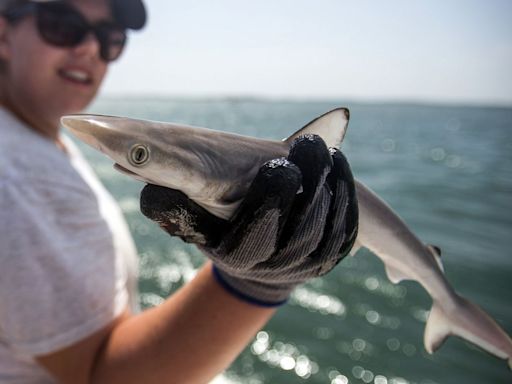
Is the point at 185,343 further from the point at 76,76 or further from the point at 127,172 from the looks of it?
the point at 76,76

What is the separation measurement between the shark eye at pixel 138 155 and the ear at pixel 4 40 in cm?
206

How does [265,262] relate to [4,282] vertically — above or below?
above

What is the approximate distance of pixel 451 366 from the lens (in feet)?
20.3

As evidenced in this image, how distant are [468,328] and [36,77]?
3375 mm

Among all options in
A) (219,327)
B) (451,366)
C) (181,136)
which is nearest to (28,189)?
(181,136)

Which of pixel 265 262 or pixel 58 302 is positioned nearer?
pixel 265 262

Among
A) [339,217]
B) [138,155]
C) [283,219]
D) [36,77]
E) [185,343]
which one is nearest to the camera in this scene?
[138,155]

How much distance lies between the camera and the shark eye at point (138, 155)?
145 cm

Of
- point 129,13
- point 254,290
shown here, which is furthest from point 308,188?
point 129,13

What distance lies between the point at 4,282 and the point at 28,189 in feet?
1.51

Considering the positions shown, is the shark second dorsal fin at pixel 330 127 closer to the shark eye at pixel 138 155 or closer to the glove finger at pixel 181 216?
the glove finger at pixel 181 216

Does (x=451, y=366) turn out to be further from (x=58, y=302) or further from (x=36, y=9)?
(x=36, y=9)

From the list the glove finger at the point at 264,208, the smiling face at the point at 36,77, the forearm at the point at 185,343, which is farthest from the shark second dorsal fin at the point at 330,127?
the smiling face at the point at 36,77

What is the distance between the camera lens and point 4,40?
280cm
